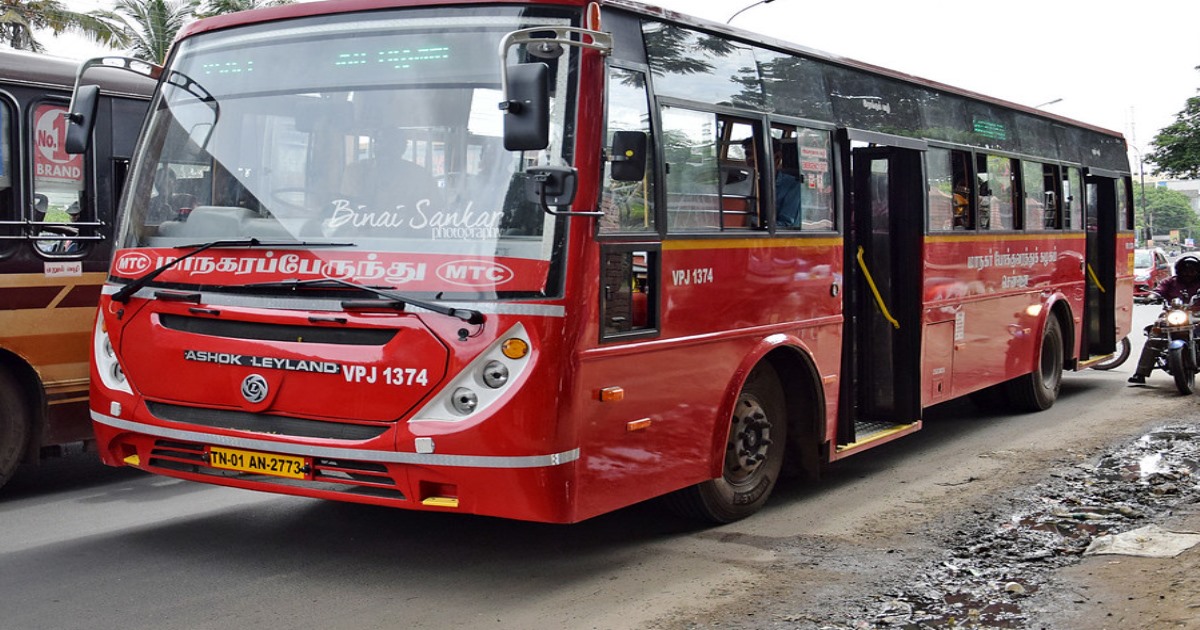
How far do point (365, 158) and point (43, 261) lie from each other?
332 cm

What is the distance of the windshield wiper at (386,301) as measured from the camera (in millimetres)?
5684

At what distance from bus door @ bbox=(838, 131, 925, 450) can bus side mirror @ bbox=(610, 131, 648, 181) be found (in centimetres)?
370

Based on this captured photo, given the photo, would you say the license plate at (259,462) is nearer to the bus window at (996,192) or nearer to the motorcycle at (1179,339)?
the bus window at (996,192)

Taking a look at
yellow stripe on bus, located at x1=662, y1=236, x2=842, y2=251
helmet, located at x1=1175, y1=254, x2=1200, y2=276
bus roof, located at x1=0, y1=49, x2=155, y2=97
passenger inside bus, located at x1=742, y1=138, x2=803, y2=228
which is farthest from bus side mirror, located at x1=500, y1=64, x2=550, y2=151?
helmet, located at x1=1175, y1=254, x2=1200, y2=276

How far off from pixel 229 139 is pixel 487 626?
9.19ft

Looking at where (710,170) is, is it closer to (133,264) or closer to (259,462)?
(259,462)

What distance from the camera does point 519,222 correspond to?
228 inches

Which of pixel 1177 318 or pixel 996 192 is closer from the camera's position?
pixel 996 192

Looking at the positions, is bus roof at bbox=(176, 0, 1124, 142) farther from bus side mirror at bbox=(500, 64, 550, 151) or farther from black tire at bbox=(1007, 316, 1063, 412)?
black tire at bbox=(1007, 316, 1063, 412)

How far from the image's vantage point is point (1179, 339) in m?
13.8

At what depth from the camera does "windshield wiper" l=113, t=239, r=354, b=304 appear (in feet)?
20.0

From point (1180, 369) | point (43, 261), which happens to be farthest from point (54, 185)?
point (1180, 369)

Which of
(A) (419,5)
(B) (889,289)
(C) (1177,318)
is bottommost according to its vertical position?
(C) (1177,318)

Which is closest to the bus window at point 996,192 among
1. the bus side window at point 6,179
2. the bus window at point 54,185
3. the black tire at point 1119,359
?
the black tire at point 1119,359
